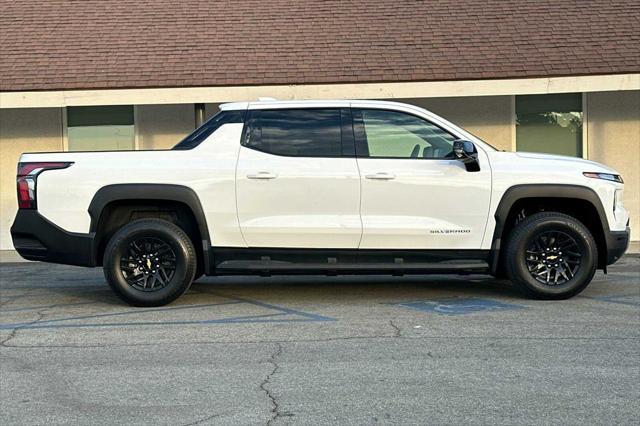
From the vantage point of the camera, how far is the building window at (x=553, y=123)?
50.7 feet

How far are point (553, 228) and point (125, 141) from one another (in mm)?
9508

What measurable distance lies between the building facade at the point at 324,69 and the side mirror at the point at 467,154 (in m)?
5.50

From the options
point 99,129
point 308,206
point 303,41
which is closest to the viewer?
point 308,206

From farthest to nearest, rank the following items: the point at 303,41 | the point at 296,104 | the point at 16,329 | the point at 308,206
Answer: the point at 303,41, the point at 296,104, the point at 308,206, the point at 16,329

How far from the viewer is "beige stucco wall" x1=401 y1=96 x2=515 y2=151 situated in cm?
1556

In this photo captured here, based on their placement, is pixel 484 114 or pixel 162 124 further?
pixel 162 124

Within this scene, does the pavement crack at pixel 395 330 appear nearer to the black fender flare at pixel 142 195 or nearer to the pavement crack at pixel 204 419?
the black fender flare at pixel 142 195

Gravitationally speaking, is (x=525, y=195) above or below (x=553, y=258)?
above

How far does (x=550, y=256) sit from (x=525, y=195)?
2.27 ft

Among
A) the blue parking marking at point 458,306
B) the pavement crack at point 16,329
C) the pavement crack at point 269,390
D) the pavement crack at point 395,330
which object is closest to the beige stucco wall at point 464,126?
the blue parking marking at point 458,306

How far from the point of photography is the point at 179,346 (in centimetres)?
703

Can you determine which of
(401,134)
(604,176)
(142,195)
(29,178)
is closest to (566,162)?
(604,176)

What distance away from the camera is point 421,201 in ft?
28.0

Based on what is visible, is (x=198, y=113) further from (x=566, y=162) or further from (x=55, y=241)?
(x=566, y=162)
